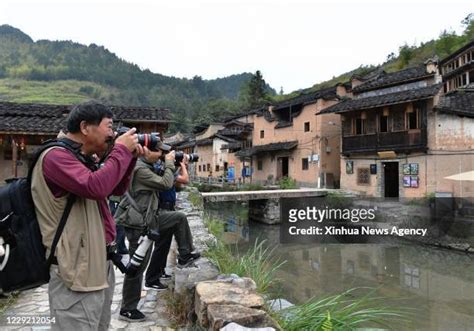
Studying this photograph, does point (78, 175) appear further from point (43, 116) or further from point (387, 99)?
point (387, 99)

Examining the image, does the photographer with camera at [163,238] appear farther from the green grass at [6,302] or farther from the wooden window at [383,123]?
the wooden window at [383,123]

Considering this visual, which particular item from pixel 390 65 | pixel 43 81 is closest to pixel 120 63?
pixel 43 81

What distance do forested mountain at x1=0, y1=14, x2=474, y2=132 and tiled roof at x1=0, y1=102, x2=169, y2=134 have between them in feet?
123

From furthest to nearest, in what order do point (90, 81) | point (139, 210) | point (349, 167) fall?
point (90, 81) → point (349, 167) → point (139, 210)

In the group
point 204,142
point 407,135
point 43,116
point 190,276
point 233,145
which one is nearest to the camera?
point 190,276

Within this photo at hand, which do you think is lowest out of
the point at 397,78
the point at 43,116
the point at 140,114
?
the point at 43,116

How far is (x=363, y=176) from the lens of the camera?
19250 millimetres

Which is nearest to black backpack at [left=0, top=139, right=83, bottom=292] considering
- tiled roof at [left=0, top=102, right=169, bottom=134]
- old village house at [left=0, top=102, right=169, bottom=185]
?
old village house at [left=0, top=102, right=169, bottom=185]

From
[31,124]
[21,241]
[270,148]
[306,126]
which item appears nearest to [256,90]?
[270,148]

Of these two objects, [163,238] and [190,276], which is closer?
[190,276]

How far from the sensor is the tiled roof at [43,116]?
29.2 ft

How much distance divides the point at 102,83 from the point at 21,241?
297 feet

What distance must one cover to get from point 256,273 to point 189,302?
94cm

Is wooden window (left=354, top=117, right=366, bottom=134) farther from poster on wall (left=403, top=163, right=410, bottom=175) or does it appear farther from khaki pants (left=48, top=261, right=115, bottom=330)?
khaki pants (left=48, top=261, right=115, bottom=330)
